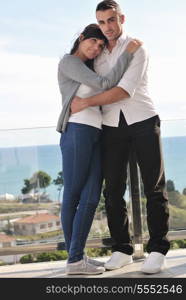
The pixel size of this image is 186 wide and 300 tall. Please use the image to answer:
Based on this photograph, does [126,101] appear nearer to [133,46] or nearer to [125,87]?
[125,87]

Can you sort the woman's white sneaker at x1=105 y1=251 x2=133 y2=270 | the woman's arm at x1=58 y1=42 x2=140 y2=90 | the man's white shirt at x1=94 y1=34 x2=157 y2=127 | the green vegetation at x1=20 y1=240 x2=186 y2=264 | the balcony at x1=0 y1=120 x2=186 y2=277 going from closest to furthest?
1. the woman's arm at x1=58 y1=42 x2=140 y2=90
2. the man's white shirt at x1=94 y1=34 x2=157 y2=127
3. the woman's white sneaker at x1=105 y1=251 x2=133 y2=270
4. the balcony at x1=0 y1=120 x2=186 y2=277
5. the green vegetation at x1=20 y1=240 x2=186 y2=264

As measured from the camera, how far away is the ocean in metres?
3.48

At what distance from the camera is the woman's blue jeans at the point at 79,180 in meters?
2.89

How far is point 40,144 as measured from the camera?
348 centimetres

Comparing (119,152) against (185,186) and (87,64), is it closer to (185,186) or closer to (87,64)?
(87,64)

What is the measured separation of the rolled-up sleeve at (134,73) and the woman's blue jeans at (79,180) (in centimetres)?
27

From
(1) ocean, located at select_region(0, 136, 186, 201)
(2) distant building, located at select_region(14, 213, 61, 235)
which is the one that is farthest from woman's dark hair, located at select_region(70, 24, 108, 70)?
(2) distant building, located at select_region(14, 213, 61, 235)

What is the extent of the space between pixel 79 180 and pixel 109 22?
2.64 feet

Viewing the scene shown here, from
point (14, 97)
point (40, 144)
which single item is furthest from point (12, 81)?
point (40, 144)

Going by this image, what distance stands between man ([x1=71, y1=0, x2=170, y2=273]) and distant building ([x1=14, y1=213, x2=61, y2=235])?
0.59 m

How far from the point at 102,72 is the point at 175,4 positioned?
9.78m

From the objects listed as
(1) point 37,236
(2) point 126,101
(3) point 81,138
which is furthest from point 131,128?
(1) point 37,236

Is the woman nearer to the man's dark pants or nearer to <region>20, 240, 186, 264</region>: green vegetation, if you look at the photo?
the man's dark pants

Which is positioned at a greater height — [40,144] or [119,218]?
[40,144]
